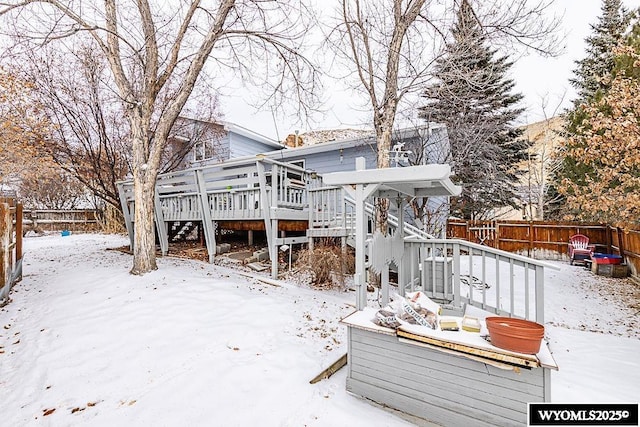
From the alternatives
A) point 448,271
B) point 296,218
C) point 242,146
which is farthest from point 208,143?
point 448,271

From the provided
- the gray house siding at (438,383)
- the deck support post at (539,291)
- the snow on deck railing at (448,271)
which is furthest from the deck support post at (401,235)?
the gray house siding at (438,383)

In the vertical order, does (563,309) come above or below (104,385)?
below

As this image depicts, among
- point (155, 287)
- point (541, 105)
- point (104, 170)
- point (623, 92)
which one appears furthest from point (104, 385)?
point (541, 105)

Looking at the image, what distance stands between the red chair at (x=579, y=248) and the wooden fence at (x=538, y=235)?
314 mm

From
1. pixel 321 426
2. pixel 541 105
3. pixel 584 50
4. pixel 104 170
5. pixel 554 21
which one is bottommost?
pixel 321 426

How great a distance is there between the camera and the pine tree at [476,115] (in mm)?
6449

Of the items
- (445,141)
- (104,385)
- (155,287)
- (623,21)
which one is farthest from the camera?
(623,21)

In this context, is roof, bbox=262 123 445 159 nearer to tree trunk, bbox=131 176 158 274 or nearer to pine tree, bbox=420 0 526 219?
pine tree, bbox=420 0 526 219

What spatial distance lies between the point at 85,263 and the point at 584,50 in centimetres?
2070

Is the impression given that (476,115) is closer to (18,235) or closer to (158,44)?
(158,44)

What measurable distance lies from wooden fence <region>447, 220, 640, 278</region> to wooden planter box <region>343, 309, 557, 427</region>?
10455 millimetres

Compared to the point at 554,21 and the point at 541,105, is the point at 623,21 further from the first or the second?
the point at 554,21

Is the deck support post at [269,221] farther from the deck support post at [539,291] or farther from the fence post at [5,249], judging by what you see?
the deck support post at [539,291]

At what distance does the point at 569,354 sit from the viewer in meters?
4.54
